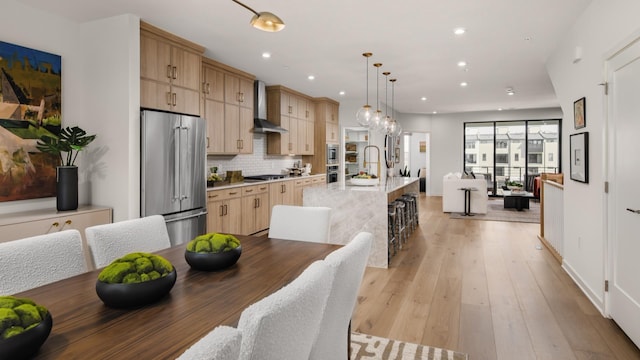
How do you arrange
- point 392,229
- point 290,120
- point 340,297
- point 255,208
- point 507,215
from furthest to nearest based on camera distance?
point 507,215
point 290,120
point 255,208
point 392,229
point 340,297

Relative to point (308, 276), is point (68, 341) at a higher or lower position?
lower

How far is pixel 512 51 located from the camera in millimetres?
4629

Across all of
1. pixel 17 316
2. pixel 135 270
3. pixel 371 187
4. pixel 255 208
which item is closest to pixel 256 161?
pixel 255 208

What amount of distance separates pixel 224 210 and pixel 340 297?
3920 mm

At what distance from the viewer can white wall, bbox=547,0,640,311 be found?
273cm

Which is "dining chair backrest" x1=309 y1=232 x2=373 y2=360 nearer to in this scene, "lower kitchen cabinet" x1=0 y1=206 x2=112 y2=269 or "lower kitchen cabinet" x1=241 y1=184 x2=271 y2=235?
"lower kitchen cabinet" x1=0 y1=206 x2=112 y2=269

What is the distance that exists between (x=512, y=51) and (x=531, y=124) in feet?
22.9

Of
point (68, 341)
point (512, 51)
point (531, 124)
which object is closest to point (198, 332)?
point (68, 341)

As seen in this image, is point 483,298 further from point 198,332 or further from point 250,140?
point 250,140

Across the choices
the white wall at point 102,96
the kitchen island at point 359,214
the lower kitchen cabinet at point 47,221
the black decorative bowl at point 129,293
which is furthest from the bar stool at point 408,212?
the black decorative bowl at point 129,293

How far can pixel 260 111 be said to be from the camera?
20.7ft

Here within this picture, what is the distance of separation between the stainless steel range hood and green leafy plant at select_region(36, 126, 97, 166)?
2.91 metres

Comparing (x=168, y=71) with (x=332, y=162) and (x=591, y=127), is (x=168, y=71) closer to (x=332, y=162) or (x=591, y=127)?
(x=591, y=127)

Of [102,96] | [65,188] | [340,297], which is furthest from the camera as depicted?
[102,96]
